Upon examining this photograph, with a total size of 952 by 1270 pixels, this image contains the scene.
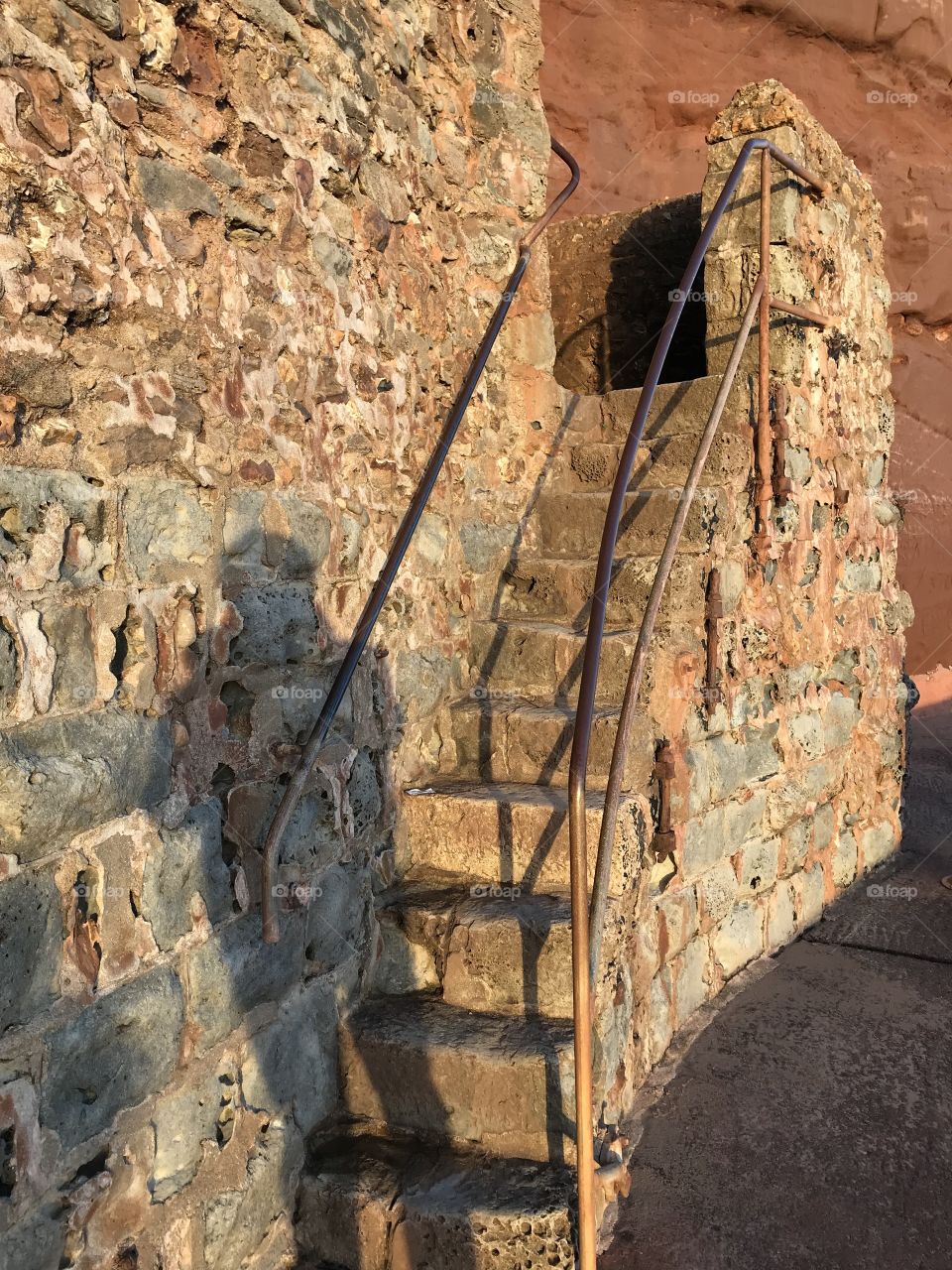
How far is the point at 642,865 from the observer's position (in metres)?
2.58

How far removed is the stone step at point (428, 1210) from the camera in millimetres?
1932

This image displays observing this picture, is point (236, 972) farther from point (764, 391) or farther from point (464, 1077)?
point (764, 391)

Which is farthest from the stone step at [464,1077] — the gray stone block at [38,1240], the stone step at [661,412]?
the stone step at [661,412]

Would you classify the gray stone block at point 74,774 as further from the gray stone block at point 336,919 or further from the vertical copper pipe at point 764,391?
the vertical copper pipe at point 764,391

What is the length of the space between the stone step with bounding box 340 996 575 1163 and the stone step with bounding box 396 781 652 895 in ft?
1.28

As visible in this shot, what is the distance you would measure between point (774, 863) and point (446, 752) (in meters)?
1.58

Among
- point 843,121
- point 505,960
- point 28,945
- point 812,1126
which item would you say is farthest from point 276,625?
point 843,121

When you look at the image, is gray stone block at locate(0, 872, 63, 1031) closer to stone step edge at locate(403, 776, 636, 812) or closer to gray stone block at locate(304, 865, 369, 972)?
gray stone block at locate(304, 865, 369, 972)

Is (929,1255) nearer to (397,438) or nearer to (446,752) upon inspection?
(446,752)

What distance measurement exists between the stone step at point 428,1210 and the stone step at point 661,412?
8.42 feet

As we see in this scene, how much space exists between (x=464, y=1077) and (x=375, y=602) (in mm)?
1137

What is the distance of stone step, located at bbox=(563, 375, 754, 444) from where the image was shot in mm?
3553

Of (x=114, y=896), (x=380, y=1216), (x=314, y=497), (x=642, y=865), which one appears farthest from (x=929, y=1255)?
(x=314, y=497)

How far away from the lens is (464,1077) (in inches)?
85.6
